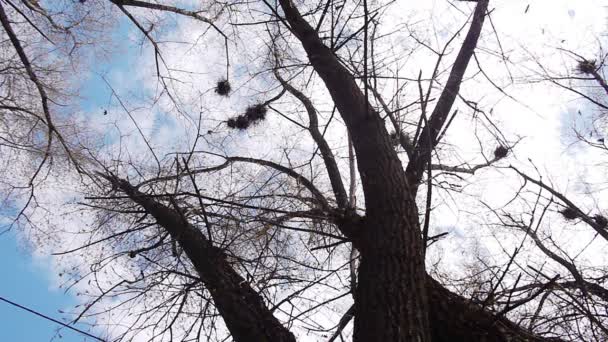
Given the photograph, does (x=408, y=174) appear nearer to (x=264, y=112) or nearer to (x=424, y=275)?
(x=424, y=275)

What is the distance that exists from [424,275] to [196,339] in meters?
1.26

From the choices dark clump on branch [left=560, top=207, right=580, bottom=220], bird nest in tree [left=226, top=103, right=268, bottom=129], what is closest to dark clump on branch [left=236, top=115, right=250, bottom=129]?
bird nest in tree [left=226, top=103, right=268, bottom=129]

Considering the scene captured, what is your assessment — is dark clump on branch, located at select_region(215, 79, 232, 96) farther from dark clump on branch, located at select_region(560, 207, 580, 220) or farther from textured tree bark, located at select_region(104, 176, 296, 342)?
dark clump on branch, located at select_region(560, 207, 580, 220)

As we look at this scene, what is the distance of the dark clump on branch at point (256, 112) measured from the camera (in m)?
4.53

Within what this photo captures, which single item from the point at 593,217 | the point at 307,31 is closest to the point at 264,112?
the point at 307,31

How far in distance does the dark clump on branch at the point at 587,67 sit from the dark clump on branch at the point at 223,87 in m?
4.02

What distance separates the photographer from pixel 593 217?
4.58 meters

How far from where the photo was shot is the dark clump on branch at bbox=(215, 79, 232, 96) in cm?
441

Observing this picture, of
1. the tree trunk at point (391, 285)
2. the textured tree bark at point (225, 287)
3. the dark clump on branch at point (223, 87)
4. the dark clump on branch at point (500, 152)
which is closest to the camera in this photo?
the tree trunk at point (391, 285)

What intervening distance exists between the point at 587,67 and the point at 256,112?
12.6ft

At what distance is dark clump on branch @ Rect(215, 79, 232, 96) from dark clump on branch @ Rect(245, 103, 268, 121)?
0.94ft

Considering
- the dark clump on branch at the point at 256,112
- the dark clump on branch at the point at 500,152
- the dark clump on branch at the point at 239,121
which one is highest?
the dark clump on branch at the point at 256,112

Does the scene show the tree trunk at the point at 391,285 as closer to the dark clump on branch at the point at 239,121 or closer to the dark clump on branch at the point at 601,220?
the dark clump on branch at the point at 239,121

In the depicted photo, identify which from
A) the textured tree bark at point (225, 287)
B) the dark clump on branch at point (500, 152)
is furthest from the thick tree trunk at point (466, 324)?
the dark clump on branch at point (500, 152)
